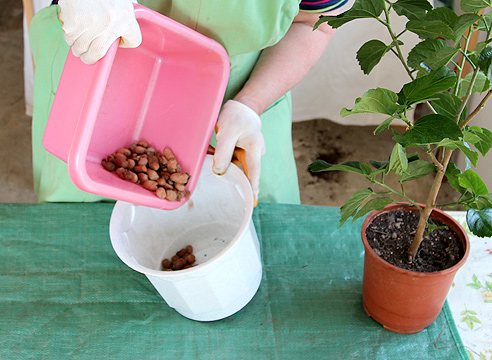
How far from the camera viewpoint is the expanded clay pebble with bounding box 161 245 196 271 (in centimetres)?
92

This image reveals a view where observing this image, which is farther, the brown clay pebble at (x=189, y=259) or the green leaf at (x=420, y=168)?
the brown clay pebble at (x=189, y=259)

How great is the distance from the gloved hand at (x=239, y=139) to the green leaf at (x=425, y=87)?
1.26 feet

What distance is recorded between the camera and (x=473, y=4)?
54cm

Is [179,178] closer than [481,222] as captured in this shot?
No

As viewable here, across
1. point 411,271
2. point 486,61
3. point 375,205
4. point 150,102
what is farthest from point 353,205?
point 150,102

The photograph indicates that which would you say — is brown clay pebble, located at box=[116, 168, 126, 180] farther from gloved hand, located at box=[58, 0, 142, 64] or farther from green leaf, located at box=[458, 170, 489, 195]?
green leaf, located at box=[458, 170, 489, 195]

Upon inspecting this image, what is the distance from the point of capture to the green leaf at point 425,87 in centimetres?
52

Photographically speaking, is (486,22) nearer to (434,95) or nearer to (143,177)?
(434,95)

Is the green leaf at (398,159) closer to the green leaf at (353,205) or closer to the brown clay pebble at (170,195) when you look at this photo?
the green leaf at (353,205)

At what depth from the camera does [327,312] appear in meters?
0.85

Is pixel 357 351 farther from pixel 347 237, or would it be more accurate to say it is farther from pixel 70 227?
pixel 70 227

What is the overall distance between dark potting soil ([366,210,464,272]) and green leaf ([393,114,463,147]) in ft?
0.85

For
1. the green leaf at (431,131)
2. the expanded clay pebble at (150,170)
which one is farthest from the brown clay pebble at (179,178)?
the green leaf at (431,131)

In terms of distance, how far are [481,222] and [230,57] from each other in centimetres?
56
